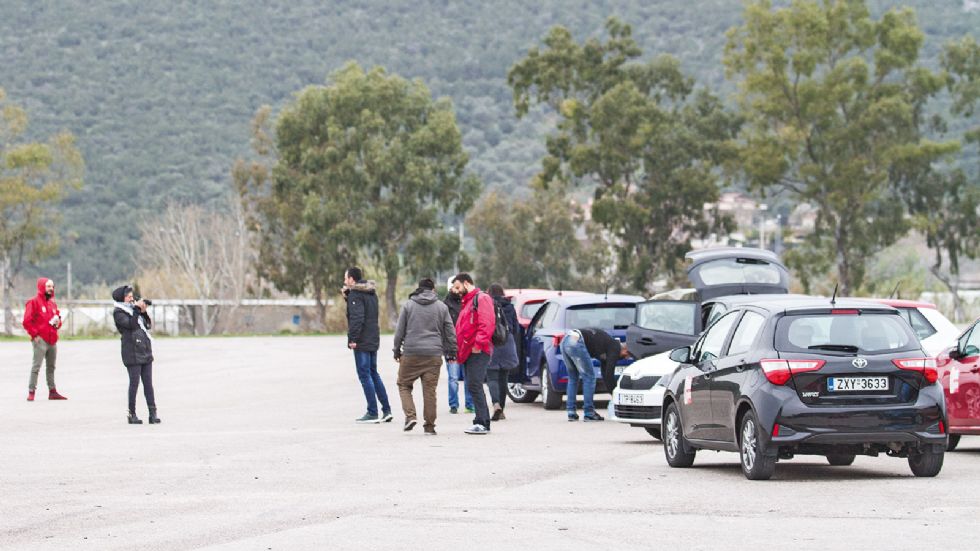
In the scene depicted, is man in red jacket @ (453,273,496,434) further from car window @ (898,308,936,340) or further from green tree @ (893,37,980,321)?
green tree @ (893,37,980,321)

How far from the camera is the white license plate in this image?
744 inches

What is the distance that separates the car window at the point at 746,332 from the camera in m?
14.2

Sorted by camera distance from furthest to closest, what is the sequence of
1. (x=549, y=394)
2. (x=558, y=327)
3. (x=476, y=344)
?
(x=549, y=394) < (x=558, y=327) < (x=476, y=344)

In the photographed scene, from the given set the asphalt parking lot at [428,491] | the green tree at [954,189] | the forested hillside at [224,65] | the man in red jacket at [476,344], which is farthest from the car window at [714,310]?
the forested hillside at [224,65]

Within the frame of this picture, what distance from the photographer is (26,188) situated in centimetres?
7844

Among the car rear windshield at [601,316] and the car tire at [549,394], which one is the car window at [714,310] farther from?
the car tire at [549,394]

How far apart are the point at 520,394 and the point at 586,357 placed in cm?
432

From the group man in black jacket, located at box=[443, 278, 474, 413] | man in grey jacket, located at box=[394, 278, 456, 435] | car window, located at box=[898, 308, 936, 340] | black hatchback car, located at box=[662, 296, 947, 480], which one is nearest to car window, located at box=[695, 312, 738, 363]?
black hatchback car, located at box=[662, 296, 947, 480]

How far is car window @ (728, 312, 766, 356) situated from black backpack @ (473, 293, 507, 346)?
6169mm

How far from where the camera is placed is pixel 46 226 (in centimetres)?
8319

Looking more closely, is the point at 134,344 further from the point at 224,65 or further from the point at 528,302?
the point at 224,65

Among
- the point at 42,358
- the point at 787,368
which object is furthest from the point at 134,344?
the point at 787,368

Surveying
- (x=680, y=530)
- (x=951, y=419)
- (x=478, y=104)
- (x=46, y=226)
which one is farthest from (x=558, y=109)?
(x=478, y=104)

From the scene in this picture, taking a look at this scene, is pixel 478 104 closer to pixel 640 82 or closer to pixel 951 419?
pixel 640 82
